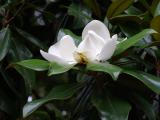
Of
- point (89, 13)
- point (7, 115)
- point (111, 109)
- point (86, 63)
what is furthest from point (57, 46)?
point (7, 115)

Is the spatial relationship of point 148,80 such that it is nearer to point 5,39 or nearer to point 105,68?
point 105,68

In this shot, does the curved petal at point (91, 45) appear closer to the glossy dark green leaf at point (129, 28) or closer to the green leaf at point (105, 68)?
the green leaf at point (105, 68)

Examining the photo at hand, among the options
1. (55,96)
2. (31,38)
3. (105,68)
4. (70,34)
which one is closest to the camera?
(105,68)

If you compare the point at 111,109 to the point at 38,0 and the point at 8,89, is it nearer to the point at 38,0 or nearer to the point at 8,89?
the point at 8,89

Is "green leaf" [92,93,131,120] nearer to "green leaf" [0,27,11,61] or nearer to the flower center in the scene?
the flower center

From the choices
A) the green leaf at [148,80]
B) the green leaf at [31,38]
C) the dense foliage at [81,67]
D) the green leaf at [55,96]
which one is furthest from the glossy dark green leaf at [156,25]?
the green leaf at [31,38]

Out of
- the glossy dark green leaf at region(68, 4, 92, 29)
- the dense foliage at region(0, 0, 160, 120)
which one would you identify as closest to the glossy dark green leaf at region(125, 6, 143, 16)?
the dense foliage at region(0, 0, 160, 120)

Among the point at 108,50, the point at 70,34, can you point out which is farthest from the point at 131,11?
the point at 108,50
